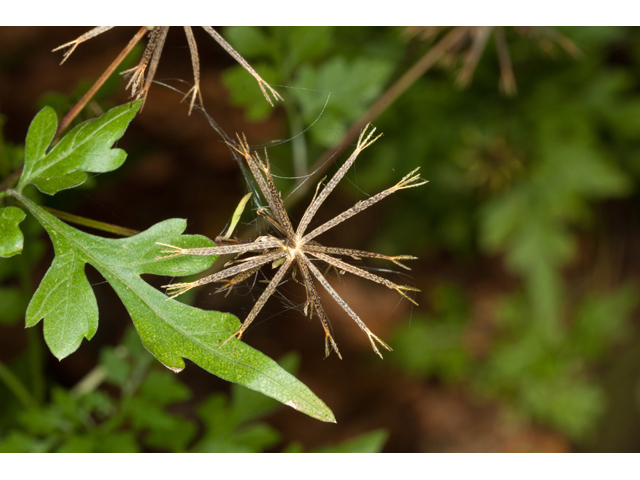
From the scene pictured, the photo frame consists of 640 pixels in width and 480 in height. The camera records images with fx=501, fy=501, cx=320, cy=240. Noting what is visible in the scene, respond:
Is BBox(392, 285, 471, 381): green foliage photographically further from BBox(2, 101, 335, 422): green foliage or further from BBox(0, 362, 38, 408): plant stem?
BBox(2, 101, 335, 422): green foliage

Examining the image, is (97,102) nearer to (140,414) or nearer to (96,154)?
(96,154)

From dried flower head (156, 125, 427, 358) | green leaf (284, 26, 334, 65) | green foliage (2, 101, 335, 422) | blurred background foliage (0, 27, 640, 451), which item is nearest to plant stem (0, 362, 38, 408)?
blurred background foliage (0, 27, 640, 451)

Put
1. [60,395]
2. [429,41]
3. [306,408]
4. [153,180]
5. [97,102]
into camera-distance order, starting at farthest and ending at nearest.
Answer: [153,180] < [429,41] < [60,395] < [97,102] < [306,408]

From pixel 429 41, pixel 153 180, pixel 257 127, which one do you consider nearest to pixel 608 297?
pixel 429 41

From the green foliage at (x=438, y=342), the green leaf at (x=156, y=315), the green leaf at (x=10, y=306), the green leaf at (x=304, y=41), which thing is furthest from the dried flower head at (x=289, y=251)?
the green foliage at (x=438, y=342)

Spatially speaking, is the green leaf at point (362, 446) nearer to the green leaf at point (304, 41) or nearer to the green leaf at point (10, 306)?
the green leaf at point (10, 306)
